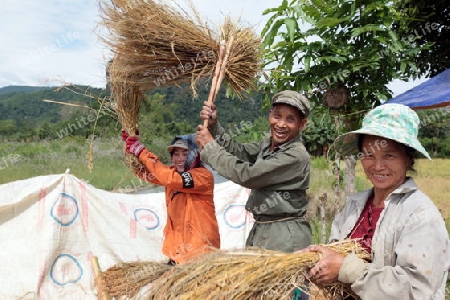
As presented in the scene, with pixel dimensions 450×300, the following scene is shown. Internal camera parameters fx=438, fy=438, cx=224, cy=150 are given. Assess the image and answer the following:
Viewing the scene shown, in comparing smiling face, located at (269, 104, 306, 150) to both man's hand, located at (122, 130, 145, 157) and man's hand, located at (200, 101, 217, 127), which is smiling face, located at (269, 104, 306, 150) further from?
man's hand, located at (122, 130, 145, 157)

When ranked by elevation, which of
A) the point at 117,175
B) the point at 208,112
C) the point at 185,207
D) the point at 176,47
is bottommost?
the point at 185,207

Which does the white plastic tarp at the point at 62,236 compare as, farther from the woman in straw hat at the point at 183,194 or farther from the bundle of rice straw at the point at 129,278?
the bundle of rice straw at the point at 129,278

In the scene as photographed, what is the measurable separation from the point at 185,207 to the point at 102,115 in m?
0.90

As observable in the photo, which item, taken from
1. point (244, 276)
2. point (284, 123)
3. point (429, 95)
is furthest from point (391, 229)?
point (429, 95)

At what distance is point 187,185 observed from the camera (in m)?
2.82

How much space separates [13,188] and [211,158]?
8.33 ft

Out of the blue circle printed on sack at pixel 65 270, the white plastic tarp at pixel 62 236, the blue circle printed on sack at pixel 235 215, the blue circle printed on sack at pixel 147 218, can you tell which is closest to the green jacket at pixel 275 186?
the white plastic tarp at pixel 62 236

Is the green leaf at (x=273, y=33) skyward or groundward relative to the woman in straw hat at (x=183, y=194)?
skyward

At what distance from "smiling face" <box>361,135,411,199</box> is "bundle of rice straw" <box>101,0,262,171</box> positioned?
1.04 metres

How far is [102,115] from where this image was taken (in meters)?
3.12

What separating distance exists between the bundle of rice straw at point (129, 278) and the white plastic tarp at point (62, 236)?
1462mm

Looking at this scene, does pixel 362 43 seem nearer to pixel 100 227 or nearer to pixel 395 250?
pixel 395 250

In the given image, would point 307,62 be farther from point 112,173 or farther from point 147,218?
point 112,173

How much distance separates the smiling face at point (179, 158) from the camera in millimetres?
2984
